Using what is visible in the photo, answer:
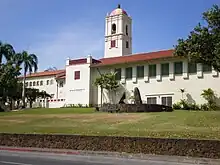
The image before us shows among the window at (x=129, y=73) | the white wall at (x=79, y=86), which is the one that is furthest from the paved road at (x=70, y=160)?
the white wall at (x=79, y=86)

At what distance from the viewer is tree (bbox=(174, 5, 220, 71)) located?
25797mm

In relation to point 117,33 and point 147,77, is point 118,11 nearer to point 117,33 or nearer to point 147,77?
point 117,33

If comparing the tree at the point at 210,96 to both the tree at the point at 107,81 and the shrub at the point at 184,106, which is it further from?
the tree at the point at 107,81

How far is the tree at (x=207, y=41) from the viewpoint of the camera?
25.8 meters

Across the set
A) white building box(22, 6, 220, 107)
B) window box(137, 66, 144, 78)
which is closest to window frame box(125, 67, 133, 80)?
white building box(22, 6, 220, 107)

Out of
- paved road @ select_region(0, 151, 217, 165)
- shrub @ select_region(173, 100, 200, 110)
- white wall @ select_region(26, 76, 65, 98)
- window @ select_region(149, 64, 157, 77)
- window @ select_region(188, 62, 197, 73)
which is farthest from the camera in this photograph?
white wall @ select_region(26, 76, 65, 98)

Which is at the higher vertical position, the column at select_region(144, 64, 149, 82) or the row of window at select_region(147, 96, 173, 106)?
the column at select_region(144, 64, 149, 82)

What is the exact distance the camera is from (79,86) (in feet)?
190

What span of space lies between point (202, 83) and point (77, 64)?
22158 millimetres

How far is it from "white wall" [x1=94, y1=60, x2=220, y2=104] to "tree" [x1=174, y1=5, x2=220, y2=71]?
20.1 m

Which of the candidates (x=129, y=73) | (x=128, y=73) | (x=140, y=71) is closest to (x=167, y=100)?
(x=140, y=71)

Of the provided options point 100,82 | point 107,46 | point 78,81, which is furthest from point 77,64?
point 107,46

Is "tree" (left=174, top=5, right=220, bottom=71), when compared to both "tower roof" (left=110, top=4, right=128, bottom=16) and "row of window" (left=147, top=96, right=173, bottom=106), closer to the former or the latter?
"row of window" (left=147, top=96, right=173, bottom=106)

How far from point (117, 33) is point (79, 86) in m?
31.0
